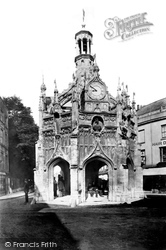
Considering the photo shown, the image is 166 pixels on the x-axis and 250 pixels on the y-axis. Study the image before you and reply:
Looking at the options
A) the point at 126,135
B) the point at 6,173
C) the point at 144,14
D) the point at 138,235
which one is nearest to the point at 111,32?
the point at 144,14

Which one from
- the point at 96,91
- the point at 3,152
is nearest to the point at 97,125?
the point at 96,91

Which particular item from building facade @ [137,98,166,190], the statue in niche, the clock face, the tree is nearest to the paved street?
the statue in niche

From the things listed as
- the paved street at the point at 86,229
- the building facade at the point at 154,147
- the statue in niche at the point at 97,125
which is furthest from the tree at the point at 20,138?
the paved street at the point at 86,229

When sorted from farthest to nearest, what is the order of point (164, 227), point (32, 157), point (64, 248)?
point (32, 157), point (164, 227), point (64, 248)

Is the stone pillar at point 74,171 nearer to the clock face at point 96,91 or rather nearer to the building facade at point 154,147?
the clock face at point 96,91

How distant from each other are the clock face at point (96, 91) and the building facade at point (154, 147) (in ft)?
38.6

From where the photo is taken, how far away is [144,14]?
12.3 m

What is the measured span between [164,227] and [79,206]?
7.94 m

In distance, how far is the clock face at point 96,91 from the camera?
23.3 meters

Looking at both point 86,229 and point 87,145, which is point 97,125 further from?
point 86,229

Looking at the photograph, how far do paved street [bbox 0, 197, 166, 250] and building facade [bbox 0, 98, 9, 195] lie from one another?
56.8 ft

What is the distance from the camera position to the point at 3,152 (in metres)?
33.3

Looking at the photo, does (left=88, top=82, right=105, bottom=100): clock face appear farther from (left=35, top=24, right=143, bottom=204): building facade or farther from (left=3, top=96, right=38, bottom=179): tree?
(left=3, top=96, right=38, bottom=179): tree

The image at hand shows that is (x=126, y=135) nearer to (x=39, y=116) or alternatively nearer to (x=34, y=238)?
(x=39, y=116)
